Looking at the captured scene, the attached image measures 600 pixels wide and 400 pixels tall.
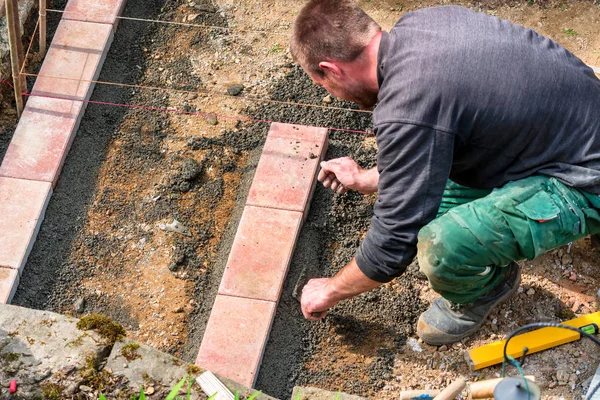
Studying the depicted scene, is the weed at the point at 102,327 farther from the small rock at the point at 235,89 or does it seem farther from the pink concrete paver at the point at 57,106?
the small rock at the point at 235,89

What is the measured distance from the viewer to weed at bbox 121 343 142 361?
2.95 metres

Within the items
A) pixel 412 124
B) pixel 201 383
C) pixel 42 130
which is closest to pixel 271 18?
pixel 42 130

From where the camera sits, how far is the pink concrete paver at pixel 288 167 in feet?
14.6

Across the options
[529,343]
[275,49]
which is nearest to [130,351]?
[529,343]

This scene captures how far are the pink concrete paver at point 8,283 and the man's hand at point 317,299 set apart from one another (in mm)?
1612

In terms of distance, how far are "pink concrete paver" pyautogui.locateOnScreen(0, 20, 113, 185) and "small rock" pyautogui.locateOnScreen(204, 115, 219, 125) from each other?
0.80m

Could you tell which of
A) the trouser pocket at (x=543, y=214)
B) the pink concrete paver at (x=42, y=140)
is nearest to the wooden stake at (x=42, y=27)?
the pink concrete paver at (x=42, y=140)

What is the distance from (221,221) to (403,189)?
162 centimetres

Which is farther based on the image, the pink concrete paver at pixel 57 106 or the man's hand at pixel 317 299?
the pink concrete paver at pixel 57 106

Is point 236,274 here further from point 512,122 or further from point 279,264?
point 512,122

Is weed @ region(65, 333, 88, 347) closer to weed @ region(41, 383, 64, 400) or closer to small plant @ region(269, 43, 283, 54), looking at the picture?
weed @ region(41, 383, 64, 400)

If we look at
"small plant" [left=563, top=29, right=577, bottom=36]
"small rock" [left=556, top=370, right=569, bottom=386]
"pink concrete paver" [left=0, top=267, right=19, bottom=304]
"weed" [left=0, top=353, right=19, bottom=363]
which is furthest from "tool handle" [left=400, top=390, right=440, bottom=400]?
"small plant" [left=563, top=29, right=577, bottom=36]

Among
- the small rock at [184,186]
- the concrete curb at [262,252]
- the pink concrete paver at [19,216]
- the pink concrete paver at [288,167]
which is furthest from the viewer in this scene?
the small rock at [184,186]

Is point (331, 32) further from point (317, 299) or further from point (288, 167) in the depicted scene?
point (288, 167)
